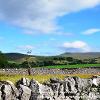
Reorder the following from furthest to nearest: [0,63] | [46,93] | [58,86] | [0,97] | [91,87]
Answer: [0,63], [91,87], [58,86], [46,93], [0,97]

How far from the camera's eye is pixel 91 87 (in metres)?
61.8

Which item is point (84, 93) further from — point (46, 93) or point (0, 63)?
point (0, 63)

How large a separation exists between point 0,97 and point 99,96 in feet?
50.7

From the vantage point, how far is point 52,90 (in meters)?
55.6

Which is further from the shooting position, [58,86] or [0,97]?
[58,86]

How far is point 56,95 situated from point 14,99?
6.88 m

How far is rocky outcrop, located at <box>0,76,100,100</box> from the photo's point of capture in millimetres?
50875

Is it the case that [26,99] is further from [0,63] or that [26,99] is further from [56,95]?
[0,63]

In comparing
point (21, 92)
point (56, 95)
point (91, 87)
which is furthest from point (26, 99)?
point (91, 87)

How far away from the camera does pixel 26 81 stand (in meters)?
53.9

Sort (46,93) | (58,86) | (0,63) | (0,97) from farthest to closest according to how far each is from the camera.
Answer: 1. (0,63)
2. (58,86)
3. (46,93)
4. (0,97)

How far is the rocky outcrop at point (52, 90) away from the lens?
50875mm

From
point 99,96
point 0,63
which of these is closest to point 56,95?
point 99,96

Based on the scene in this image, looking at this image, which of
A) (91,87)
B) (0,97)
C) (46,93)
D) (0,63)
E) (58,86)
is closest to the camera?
(0,97)
